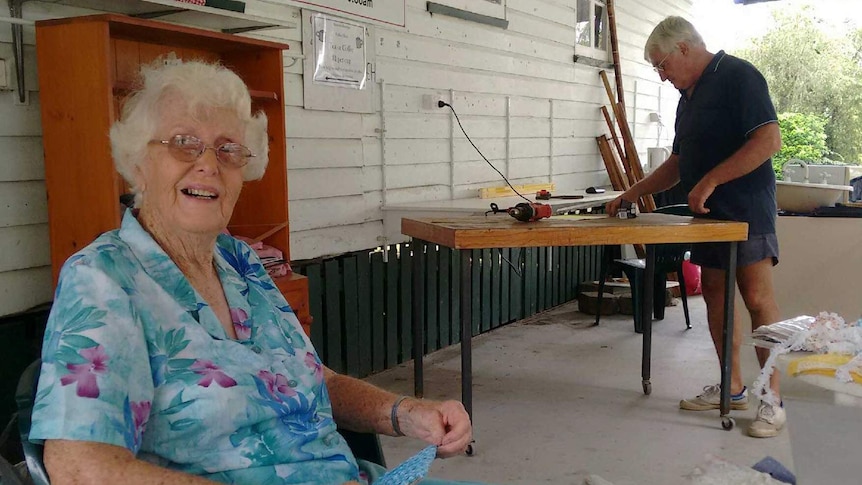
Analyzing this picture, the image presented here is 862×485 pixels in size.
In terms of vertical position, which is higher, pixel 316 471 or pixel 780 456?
pixel 316 471

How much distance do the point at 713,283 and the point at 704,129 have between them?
692mm

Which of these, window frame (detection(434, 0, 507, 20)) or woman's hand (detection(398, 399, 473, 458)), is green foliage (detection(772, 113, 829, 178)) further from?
woman's hand (detection(398, 399, 473, 458))

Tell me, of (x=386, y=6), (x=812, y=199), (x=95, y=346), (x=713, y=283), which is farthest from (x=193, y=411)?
(x=812, y=199)

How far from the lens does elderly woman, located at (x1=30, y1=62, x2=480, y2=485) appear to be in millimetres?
1048

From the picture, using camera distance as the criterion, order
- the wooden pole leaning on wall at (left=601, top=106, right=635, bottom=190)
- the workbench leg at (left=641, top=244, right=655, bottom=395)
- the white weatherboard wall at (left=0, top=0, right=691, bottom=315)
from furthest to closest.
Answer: the wooden pole leaning on wall at (left=601, top=106, right=635, bottom=190) < the workbench leg at (left=641, top=244, right=655, bottom=395) < the white weatherboard wall at (left=0, top=0, right=691, bottom=315)

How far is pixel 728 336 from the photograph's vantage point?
311 cm

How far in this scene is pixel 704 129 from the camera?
323 cm

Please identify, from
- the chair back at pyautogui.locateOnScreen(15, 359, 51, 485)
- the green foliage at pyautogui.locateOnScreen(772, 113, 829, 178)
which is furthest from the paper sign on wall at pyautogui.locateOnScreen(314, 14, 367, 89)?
the green foliage at pyautogui.locateOnScreen(772, 113, 829, 178)

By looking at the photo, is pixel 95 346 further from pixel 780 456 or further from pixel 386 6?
pixel 386 6

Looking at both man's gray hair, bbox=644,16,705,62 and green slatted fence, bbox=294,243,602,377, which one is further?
green slatted fence, bbox=294,243,602,377

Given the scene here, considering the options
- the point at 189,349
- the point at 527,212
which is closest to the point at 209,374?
the point at 189,349

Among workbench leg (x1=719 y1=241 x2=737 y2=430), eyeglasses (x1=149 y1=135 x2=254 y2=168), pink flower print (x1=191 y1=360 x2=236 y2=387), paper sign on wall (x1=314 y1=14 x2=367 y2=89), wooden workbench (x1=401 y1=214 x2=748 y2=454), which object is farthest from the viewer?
paper sign on wall (x1=314 y1=14 x2=367 y2=89)

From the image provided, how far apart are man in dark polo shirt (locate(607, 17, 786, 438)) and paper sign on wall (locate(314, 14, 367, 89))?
1430 mm

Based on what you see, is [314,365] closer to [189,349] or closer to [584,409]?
[189,349]
